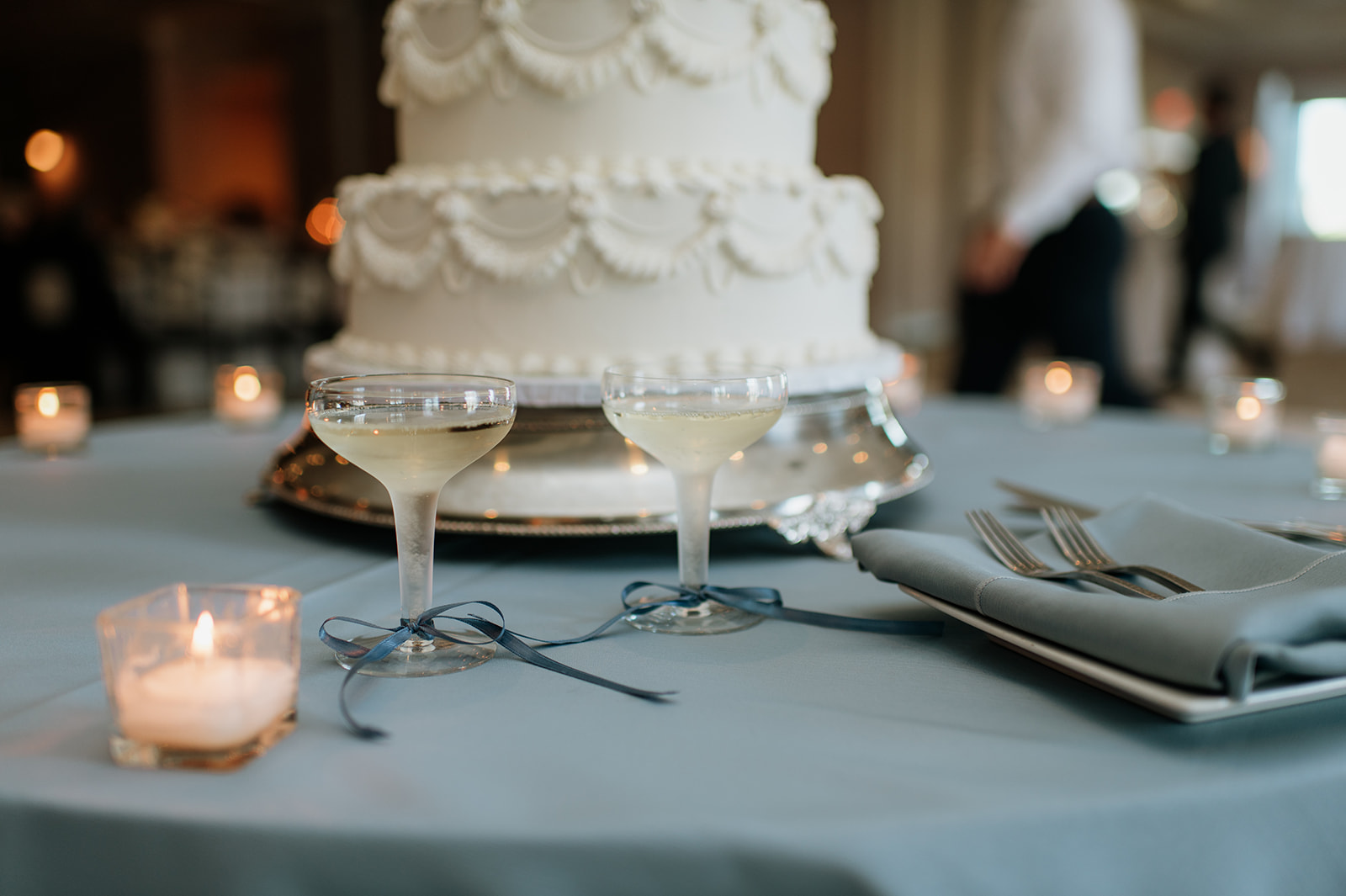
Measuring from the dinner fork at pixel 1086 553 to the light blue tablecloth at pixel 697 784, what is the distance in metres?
0.17

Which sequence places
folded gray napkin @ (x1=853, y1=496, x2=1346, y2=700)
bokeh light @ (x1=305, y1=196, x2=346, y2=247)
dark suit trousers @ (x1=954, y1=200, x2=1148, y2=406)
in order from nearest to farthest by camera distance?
1. folded gray napkin @ (x1=853, y1=496, x2=1346, y2=700)
2. dark suit trousers @ (x1=954, y1=200, x2=1148, y2=406)
3. bokeh light @ (x1=305, y1=196, x2=346, y2=247)

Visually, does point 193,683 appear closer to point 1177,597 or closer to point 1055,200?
point 1177,597

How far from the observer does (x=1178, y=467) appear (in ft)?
6.57

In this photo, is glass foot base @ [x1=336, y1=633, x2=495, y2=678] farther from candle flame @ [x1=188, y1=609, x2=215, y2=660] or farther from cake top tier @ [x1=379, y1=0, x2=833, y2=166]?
cake top tier @ [x1=379, y1=0, x2=833, y2=166]

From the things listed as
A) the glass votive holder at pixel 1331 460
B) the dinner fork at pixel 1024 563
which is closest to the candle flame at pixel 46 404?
the dinner fork at pixel 1024 563

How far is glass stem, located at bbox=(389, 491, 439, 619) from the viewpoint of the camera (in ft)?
3.21

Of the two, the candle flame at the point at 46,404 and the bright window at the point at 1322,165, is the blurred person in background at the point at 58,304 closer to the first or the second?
the candle flame at the point at 46,404

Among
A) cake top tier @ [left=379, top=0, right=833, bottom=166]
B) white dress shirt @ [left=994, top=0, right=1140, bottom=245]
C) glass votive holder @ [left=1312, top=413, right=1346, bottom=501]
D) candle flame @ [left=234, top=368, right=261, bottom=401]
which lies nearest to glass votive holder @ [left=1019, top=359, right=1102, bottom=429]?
glass votive holder @ [left=1312, top=413, right=1346, bottom=501]

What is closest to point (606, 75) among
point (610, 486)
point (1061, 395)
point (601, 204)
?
point (601, 204)

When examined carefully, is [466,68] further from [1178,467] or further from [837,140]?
[837,140]

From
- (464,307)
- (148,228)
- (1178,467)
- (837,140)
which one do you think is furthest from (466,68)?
(837,140)

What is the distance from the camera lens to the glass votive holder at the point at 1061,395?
2.48 m

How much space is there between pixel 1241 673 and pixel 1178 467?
4.56ft

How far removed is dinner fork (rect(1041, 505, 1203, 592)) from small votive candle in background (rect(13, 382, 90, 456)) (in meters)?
1.84
